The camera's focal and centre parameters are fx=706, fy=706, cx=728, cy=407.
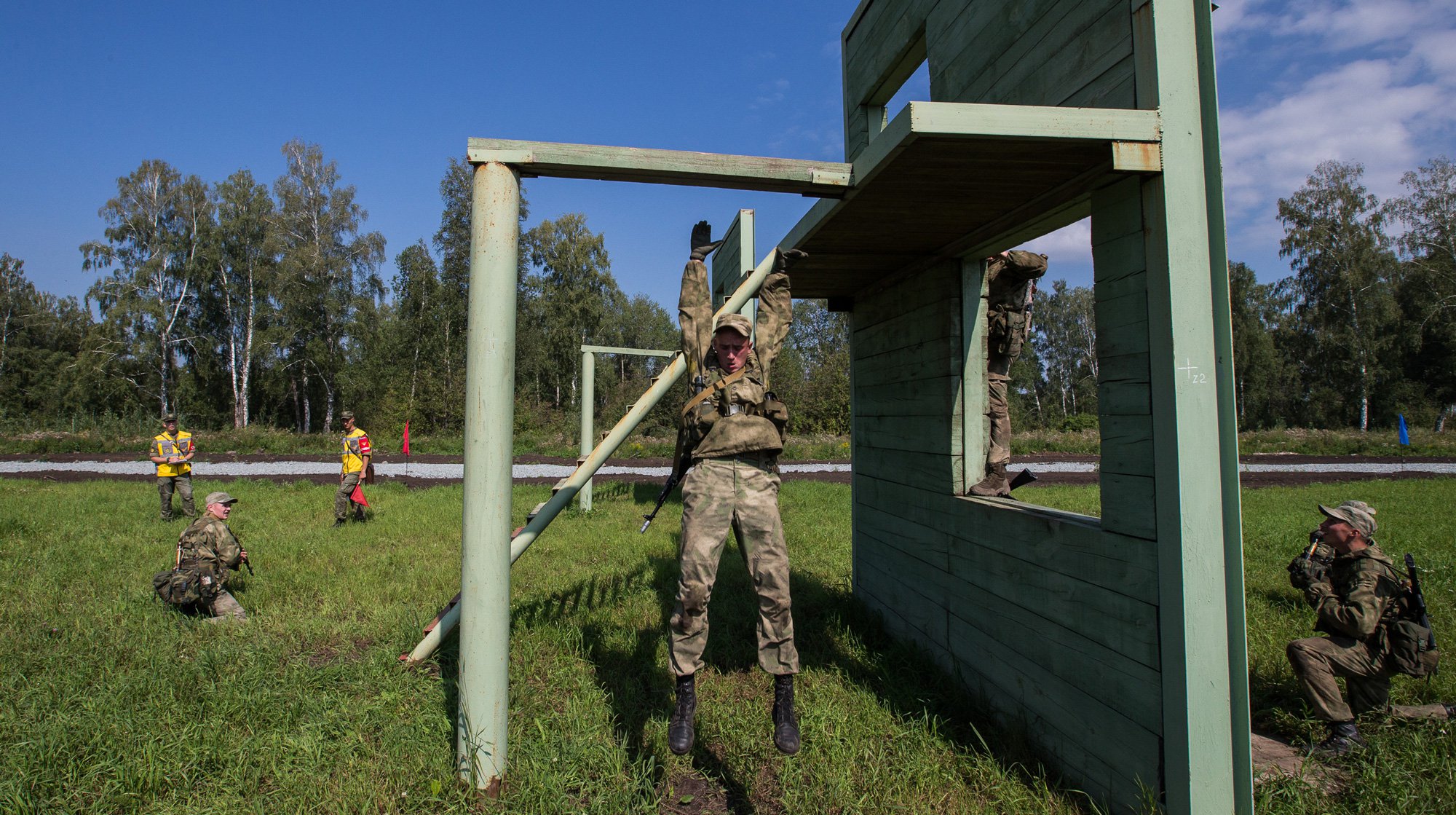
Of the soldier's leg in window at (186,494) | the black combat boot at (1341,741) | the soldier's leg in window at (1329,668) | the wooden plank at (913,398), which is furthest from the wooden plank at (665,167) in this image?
the soldier's leg in window at (186,494)

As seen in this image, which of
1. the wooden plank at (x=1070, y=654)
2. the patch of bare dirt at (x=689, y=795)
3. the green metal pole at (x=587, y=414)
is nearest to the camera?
the wooden plank at (x=1070, y=654)

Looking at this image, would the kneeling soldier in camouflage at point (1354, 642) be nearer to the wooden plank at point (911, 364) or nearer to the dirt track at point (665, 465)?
the wooden plank at point (911, 364)

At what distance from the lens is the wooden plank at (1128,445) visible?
296cm

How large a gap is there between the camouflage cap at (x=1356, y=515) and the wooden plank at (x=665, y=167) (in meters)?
3.17

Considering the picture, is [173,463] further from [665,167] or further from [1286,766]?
[1286,766]

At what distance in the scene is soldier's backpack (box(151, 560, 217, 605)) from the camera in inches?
223

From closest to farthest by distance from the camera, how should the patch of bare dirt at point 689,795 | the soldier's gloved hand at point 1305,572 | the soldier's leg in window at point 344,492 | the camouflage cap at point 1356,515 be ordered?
the patch of bare dirt at point 689,795, the camouflage cap at point 1356,515, the soldier's gloved hand at point 1305,572, the soldier's leg in window at point 344,492

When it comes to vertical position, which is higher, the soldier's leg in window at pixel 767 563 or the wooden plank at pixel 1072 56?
the wooden plank at pixel 1072 56

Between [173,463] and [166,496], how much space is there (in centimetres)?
64

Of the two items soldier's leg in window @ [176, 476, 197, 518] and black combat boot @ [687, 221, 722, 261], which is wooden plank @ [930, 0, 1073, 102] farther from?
soldier's leg in window @ [176, 476, 197, 518]

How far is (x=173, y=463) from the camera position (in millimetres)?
11242

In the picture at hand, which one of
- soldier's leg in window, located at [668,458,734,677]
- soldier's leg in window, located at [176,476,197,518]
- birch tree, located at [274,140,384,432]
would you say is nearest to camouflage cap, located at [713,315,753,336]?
soldier's leg in window, located at [668,458,734,677]

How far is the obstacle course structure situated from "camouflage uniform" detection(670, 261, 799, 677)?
47 cm

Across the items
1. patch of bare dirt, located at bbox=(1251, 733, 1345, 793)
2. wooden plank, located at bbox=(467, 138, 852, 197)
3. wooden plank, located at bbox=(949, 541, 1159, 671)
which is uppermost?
wooden plank, located at bbox=(467, 138, 852, 197)
